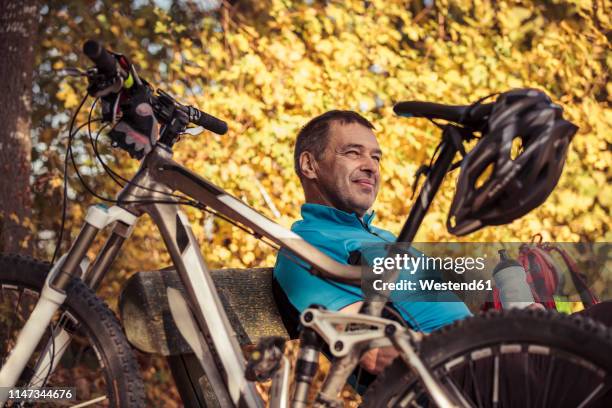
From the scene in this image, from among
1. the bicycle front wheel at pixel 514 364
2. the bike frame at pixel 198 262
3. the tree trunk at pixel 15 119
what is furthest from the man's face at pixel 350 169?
the tree trunk at pixel 15 119

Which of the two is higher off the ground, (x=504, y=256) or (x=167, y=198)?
(x=504, y=256)

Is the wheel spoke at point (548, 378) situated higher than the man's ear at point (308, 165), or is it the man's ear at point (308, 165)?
the man's ear at point (308, 165)

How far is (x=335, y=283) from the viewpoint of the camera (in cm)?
205

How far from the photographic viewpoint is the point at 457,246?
4566mm

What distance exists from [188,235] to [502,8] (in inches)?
153

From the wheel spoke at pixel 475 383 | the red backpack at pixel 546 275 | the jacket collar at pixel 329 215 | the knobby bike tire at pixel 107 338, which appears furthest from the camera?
the red backpack at pixel 546 275

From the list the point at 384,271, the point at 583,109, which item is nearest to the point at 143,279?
the point at 384,271

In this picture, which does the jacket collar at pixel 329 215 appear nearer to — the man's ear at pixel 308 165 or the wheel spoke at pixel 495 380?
the man's ear at pixel 308 165

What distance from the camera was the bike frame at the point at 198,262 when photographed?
1807 millimetres

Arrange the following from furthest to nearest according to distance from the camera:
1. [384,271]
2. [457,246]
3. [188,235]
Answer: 1. [457,246]
2. [188,235]
3. [384,271]

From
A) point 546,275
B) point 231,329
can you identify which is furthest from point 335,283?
point 546,275

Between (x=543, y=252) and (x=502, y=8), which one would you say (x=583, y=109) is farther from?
(x=543, y=252)

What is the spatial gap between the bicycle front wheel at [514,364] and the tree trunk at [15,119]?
139 inches

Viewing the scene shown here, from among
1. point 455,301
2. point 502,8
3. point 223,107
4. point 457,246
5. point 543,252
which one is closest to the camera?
point 455,301
